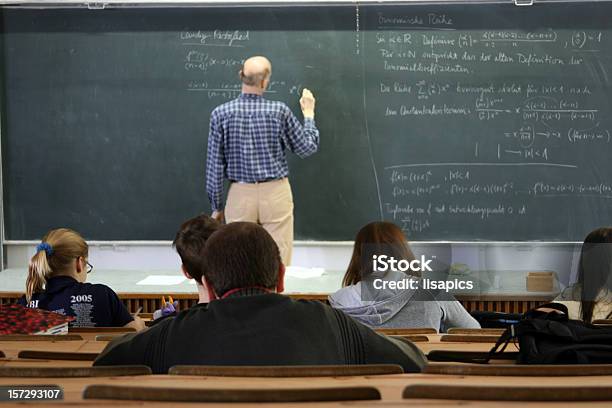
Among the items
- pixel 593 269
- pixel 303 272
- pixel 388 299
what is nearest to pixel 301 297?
pixel 303 272

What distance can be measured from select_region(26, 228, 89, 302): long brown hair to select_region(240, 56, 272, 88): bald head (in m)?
2.21

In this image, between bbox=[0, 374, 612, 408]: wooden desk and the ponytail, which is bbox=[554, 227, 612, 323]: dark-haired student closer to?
bbox=[0, 374, 612, 408]: wooden desk

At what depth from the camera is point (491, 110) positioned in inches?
231

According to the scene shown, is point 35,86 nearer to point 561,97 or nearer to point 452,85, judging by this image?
point 452,85

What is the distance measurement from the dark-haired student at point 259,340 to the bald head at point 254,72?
353cm

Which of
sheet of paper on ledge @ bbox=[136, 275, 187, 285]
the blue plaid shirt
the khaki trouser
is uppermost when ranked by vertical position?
the blue plaid shirt

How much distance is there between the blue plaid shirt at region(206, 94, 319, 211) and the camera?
5.61m

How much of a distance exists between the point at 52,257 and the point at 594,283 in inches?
74.6

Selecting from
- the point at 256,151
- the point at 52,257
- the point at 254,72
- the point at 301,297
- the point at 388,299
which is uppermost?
the point at 254,72

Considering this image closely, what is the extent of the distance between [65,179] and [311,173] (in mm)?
1515

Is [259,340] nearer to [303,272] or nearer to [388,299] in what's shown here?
[388,299]

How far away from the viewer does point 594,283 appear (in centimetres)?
317

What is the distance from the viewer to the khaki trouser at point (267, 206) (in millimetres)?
5699

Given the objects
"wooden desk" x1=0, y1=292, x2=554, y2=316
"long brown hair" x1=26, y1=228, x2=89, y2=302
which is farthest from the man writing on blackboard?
"long brown hair" x1=26, y1=228, x2=89, y2=302
